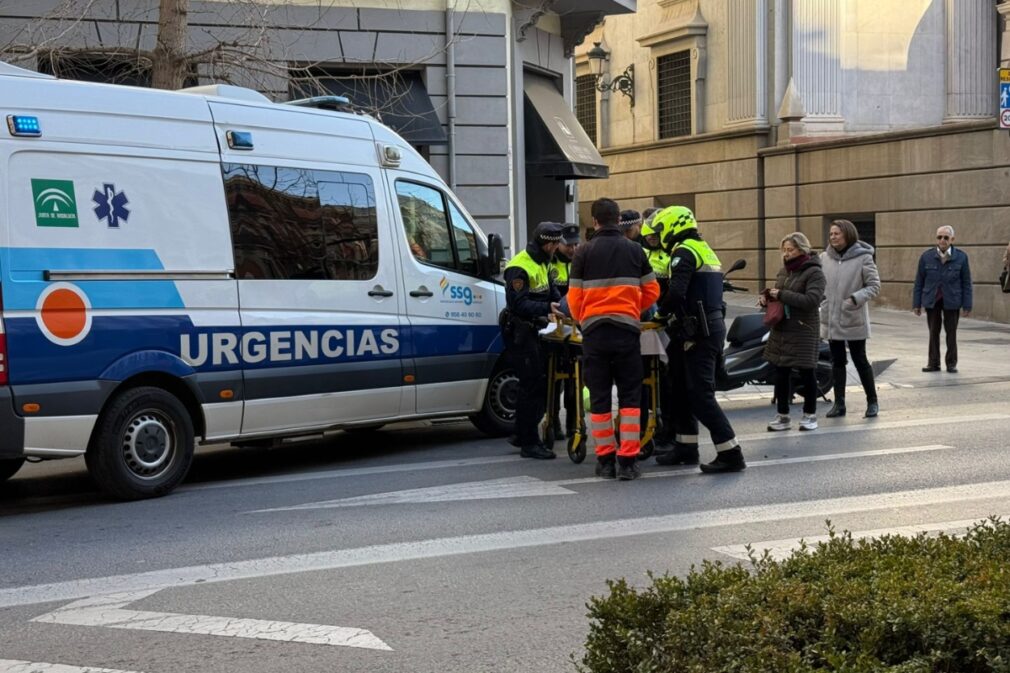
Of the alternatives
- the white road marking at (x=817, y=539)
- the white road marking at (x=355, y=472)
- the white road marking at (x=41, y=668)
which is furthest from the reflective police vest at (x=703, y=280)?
the white road marking at (x=41, y=668)

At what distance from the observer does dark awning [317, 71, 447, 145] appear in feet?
57.6

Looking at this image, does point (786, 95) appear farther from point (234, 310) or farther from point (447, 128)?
point (234, 310)

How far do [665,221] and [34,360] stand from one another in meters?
4.39

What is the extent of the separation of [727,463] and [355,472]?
2.69m

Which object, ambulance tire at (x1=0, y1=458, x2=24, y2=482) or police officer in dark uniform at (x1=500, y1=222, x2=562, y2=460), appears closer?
ambulance tire at (x1=0, y1=458, x2=24, y2=482)

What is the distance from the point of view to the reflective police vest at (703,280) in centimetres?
892

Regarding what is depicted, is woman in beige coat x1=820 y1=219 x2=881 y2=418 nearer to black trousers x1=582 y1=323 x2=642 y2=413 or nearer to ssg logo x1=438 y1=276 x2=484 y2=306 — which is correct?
ssg logo x1=438 y1=276 x2=484 y2=306

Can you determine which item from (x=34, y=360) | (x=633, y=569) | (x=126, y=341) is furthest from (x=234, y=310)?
(x=633, y=569)

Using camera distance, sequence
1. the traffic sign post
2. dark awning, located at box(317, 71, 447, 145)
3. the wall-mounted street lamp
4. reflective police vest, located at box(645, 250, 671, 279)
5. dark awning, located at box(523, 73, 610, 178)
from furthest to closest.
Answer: the wall-mounted street lamp, dark awning, located at box(523, 73, 610, 178), dark awning, located at box(317, 71, 447, 145), the traffic sign post, reflective police vest, located at box(645, 250, 671, 279)

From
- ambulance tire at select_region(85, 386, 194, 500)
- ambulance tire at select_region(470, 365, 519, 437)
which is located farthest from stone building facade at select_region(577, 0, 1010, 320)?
ambulance tire at select_region(85, 386, 194, 500)

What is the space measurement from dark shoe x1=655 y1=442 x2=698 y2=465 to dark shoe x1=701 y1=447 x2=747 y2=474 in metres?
0.35

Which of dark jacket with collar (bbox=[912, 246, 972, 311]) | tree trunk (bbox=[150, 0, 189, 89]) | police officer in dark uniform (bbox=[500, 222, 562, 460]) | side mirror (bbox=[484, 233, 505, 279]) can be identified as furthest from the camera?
dark jacket with collar (bbox=[912, 246, 972, 311])

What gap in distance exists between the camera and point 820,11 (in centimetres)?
2856

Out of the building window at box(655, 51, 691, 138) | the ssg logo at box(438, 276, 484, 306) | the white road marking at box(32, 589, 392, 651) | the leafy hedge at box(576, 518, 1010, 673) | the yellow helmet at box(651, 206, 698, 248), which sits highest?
the building window at box(655, 51, 691, 138)
